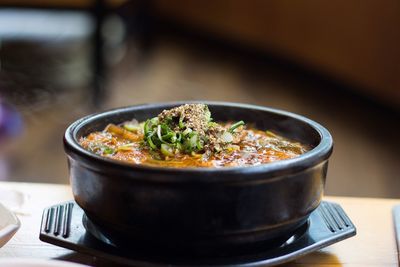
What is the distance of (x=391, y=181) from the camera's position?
325cm

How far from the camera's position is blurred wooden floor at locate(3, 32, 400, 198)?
10.8 feet

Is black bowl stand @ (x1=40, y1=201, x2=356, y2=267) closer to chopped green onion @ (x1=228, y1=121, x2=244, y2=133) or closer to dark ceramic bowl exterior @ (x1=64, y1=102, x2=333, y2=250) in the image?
dark ceramic bowl exterior @ (x1=64, y1=102, x2=333, y2=250)

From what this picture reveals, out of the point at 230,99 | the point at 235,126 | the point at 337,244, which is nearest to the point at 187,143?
the point at 235,126

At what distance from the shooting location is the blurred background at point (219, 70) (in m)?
3.59

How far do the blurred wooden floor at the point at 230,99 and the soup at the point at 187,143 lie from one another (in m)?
1.86

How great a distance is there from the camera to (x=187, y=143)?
3.78 ft

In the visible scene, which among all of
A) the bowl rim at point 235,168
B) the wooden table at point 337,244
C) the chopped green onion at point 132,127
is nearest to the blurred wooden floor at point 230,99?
the wooden table at point 337,244

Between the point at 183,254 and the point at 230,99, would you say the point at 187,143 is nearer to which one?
the point at 183,254

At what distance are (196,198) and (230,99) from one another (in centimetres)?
369

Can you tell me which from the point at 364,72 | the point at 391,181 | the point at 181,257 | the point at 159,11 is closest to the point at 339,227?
the point at 181,257

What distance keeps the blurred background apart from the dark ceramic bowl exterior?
81.5 inches

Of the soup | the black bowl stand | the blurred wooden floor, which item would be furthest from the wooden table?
the blurred wooden floor

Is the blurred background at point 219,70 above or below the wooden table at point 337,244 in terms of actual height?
below

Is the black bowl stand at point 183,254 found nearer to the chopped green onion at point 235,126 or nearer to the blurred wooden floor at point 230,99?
the chopped green onion at point 235,126
